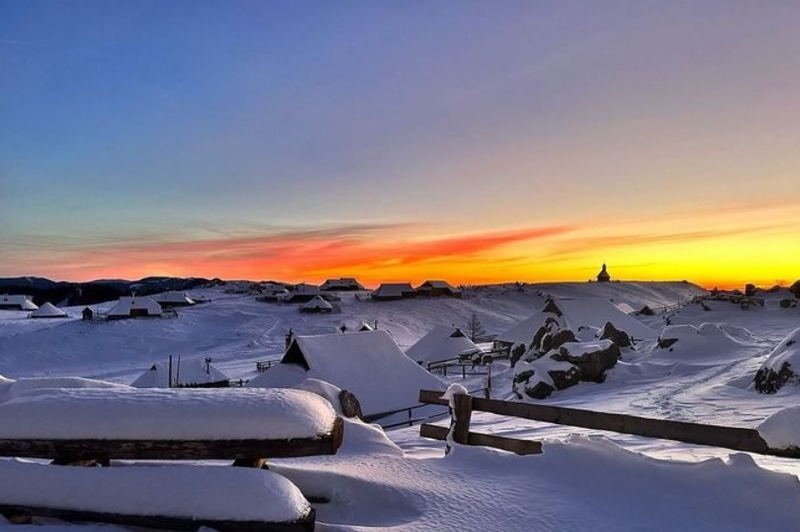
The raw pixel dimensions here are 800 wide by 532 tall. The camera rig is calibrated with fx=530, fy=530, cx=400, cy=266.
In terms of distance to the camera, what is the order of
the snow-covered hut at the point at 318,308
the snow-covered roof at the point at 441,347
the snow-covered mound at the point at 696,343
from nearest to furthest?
the snow-covered mound at the point at 696,343, the snow-covered roof at the point at 441,347, the snow-covered hut at the point at 318,308

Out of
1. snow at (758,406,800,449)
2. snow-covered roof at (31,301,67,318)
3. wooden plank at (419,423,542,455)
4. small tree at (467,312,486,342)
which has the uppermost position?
snow at (758,406,800,449)

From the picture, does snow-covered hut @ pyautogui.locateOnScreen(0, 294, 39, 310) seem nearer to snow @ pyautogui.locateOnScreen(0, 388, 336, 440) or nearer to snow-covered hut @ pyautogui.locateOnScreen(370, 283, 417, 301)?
snow-covered hut @ pyautogui.locateOnScreen(370, 283, 417, 301)

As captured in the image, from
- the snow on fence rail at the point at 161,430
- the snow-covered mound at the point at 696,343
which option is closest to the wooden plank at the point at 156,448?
the snow on fence rail at the point at 161,430

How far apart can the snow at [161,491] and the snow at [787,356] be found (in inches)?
775

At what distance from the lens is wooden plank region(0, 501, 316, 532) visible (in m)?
4.12

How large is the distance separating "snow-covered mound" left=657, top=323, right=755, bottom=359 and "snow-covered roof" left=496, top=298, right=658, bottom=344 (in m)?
11.6

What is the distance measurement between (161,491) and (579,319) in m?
42.8

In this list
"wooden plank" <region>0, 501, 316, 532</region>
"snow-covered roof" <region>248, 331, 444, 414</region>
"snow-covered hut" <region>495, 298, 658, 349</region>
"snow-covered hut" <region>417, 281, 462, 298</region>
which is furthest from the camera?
"snow-covered hut" <region>417, 281, 462, 298</region>

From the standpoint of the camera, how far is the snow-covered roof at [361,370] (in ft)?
66.4

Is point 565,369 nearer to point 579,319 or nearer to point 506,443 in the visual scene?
point 506,443

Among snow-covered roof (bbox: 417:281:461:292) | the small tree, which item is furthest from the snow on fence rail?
snow-covered roof (bbox: 417:281:461:292)

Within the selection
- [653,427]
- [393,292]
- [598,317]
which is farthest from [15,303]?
[653,427]

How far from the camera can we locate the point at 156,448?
4438mm

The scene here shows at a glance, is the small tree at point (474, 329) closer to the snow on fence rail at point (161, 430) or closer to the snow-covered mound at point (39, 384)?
the snow-covered mound at point (39, 384)
